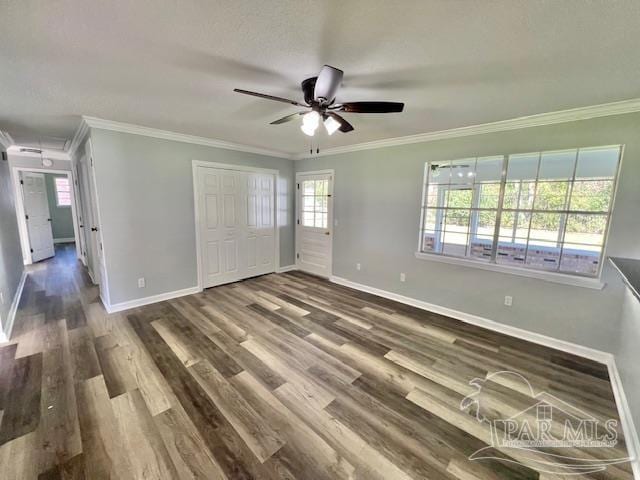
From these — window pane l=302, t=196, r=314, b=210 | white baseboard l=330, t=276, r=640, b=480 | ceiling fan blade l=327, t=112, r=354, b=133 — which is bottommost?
white baseboard l=330, t=276, r=640, b=480

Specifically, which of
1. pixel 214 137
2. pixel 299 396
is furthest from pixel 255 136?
pixel 299 396

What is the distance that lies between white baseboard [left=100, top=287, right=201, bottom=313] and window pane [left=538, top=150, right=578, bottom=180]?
493 cm

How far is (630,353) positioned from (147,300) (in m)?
5.15

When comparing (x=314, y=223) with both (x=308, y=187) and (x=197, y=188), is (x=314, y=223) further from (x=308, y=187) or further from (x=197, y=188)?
(x=197, y=188)

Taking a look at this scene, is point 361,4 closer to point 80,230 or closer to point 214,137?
point 214,137

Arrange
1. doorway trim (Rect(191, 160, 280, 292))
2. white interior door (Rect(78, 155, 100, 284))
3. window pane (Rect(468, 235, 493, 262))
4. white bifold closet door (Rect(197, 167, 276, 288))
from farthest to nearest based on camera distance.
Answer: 1. white bifold closet door (Rect(197, 167, 276, 288))
2. doorway trim (Rect(191, 160, 280, 292))
3. white interior door (Rect(78, 155, 100, 284))
4. window pane (Rect(468, 235, 493, 262))

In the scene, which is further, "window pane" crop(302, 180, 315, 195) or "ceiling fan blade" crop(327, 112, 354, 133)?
"window pane" crop(302, 180, 315, 195)

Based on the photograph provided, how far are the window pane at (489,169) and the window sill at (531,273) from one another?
41.2 inches

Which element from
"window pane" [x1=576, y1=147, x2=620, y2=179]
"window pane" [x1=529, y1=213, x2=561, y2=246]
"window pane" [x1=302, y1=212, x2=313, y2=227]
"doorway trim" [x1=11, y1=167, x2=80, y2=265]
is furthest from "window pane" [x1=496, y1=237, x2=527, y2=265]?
"doorway trim" [x1=11, y1=167, x2=80, y2=265]

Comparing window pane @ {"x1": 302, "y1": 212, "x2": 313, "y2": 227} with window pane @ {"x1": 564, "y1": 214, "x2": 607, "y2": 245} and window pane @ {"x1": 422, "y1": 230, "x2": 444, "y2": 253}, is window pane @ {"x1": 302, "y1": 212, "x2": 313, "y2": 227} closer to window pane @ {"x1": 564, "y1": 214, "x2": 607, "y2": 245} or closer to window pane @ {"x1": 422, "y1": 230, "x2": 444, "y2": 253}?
window pane @ {"x1": 422, "y1": 230, "x2": 444, "y2": 253}

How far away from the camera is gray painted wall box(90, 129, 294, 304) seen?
10.7 feet

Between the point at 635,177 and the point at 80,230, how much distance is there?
890 cm

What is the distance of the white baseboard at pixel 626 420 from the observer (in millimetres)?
1527

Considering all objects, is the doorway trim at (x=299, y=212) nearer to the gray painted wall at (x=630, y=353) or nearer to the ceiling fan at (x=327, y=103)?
the ceiling fan at (x=327, y=103)
